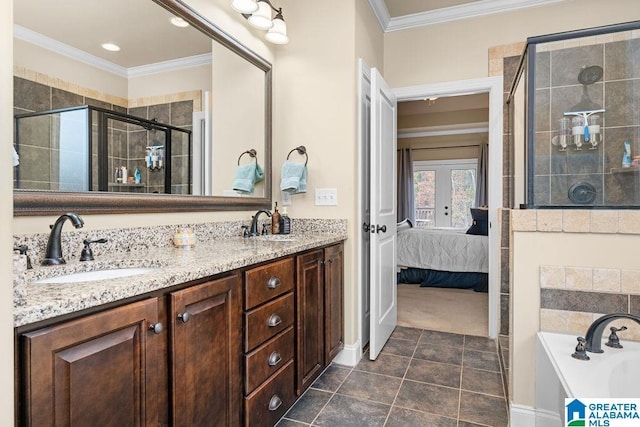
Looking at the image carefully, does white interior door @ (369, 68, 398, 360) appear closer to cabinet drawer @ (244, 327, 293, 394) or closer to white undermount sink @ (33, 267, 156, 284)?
cabinet drawer @ (244, 327, 293, 394)

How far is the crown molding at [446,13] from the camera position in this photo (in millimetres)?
2895

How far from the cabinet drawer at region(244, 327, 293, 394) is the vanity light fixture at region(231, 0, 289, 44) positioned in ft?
5.98

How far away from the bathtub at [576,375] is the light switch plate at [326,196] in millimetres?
1426

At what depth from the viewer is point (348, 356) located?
2455 mm

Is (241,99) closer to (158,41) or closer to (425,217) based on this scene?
(158,41)

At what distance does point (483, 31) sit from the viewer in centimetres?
301

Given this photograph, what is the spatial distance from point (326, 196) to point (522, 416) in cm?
164

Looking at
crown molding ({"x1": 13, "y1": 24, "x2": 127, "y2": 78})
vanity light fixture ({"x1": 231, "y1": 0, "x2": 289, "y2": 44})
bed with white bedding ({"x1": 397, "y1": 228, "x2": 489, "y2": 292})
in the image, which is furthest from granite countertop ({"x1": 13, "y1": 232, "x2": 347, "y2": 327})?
bed with white bedding ({"x1": 397, "y1": 228, "x2": 489, "y2": 292})

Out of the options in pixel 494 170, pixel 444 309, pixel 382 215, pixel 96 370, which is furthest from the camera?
pixel 444 309

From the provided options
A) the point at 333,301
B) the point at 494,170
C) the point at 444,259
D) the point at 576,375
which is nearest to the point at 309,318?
the point at 333,301

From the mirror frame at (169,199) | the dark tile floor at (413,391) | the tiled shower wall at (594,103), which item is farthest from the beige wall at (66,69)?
the tiled shower wall at (594,103)

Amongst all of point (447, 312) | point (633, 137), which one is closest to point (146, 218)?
point (633, 137)

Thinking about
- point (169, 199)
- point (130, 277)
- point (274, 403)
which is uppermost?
point (169, 199)

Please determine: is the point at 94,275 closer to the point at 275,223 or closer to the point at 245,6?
the point at 275,223
